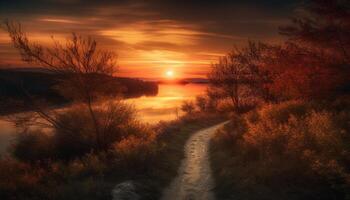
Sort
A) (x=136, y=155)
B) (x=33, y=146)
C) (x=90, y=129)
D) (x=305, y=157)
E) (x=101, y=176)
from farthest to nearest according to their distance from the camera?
(x=33, y=146) < (x=90, y=129) < (x=136, y=155) < (x=101, y=176) < (x=305, y=157)

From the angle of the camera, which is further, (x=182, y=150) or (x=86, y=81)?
(x=182, y=150)

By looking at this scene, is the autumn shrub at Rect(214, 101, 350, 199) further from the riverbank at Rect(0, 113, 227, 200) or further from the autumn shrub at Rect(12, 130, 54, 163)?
the autumn shrub at Rect(12, 130, 54, 163)

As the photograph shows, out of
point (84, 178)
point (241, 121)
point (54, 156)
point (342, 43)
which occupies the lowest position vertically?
point (54, 156)

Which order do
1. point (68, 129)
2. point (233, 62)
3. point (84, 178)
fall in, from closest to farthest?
point (84, 178)
point (68, 129)
point (233, 62)

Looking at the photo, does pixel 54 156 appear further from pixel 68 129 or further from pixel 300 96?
pixel 300 96

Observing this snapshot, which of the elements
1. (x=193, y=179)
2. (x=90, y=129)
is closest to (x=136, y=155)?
(x=193, y=179)

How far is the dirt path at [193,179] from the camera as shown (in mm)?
12595

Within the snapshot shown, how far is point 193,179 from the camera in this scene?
14.7 metres

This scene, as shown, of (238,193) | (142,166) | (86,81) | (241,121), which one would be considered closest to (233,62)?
(241,121)

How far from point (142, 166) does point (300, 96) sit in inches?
454

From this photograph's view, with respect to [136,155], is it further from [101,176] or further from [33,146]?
[33,146]

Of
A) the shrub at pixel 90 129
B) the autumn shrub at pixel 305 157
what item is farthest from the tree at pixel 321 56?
the shrub at pixel 90 129

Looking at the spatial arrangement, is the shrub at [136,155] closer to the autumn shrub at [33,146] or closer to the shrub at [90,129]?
the shrub at [90,129]

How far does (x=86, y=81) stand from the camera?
19.7 meters
